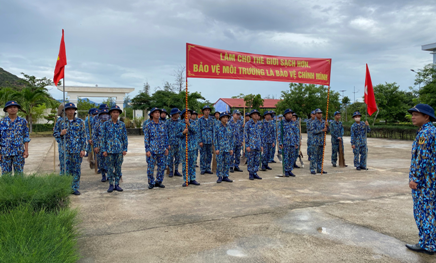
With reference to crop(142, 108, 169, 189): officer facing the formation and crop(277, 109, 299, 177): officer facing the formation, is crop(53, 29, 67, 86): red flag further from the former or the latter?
crop(277, 109, 299, 177): officer facing the formation

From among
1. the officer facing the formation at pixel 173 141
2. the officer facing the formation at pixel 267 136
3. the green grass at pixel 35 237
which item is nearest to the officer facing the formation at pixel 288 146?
the officer facing the formation at pixel 267 136

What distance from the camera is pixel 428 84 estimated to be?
754 inches

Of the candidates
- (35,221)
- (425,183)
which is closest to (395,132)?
(425,183)

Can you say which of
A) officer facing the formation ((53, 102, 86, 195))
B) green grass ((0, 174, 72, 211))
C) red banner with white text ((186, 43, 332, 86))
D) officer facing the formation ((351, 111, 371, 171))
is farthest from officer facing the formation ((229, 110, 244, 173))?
green grass ((0, 174, 72, 211))

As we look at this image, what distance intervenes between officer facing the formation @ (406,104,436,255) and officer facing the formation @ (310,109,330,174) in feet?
15.9

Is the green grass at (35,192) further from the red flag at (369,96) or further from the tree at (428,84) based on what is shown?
the tree at (428,84)

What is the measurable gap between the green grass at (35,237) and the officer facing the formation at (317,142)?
258 inches

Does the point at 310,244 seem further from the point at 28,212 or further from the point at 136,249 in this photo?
the point at 28,212

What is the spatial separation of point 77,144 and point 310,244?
460cm

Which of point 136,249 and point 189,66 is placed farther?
point 189,66


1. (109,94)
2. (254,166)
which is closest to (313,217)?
(254,166)

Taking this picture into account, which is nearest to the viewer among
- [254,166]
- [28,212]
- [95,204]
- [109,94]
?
[28,212]

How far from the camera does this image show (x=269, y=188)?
6.40m

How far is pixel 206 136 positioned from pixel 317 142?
120 inches
